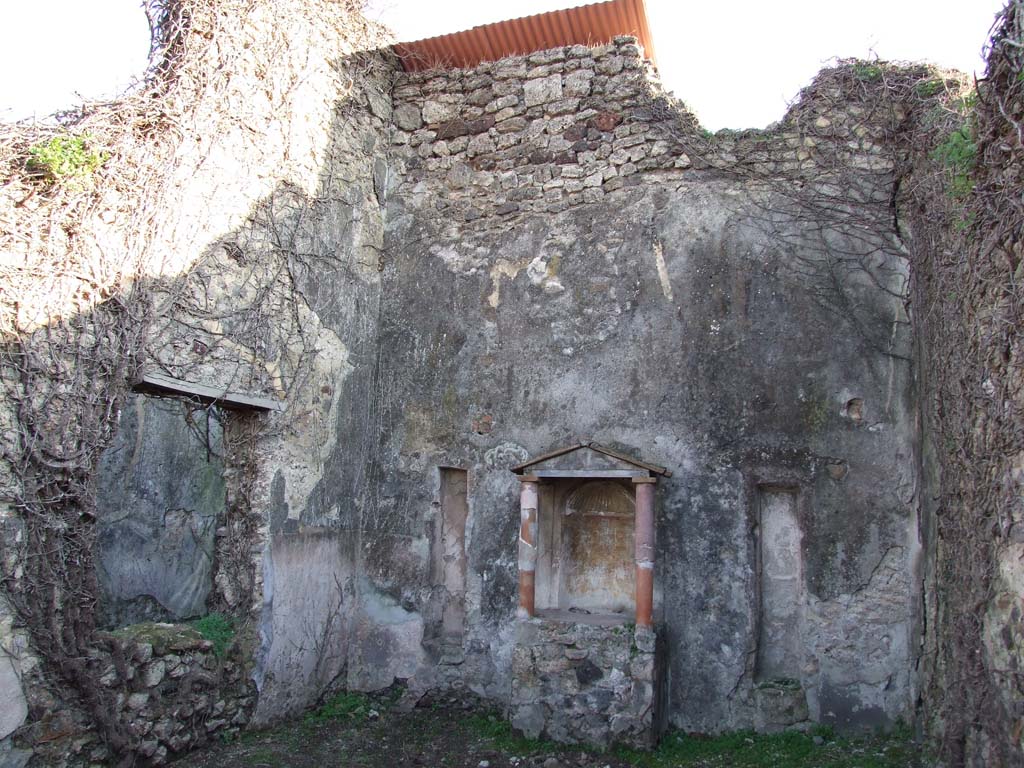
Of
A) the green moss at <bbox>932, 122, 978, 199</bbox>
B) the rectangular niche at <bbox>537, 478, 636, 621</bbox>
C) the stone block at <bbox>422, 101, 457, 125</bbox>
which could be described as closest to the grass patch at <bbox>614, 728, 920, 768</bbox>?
the rectangular niche at <bbox>537, 478, 636, 621</bbox>

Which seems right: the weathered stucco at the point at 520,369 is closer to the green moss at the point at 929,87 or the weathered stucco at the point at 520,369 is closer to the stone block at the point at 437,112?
the stone block at the point at 437,112

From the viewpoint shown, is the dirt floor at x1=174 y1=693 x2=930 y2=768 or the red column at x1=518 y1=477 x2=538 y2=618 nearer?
the dirt floor at x1=174 y1=693 x2=930 y2=768

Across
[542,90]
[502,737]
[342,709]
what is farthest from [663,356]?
[342,709]

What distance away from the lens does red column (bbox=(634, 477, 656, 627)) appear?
5.48m

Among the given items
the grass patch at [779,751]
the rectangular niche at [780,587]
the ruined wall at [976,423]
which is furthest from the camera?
the rectangular niche at [780,587]

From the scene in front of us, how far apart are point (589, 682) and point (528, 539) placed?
108 cm

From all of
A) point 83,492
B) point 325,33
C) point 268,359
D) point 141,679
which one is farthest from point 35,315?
point 325,33

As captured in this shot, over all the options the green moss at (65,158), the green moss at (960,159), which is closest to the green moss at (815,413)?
the green moss at (960,159)

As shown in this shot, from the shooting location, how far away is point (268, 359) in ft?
19.3

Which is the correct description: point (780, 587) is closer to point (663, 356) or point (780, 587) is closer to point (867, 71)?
point (663, 356)

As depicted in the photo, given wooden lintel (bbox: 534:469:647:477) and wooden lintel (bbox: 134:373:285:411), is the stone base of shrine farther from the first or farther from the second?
wooden lintel (bbox: 134:373:285:411)

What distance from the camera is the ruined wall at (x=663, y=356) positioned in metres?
5.51

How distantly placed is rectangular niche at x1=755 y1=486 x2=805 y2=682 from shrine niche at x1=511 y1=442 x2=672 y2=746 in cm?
74

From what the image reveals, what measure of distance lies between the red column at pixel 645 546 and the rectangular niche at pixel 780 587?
0.79 meters
